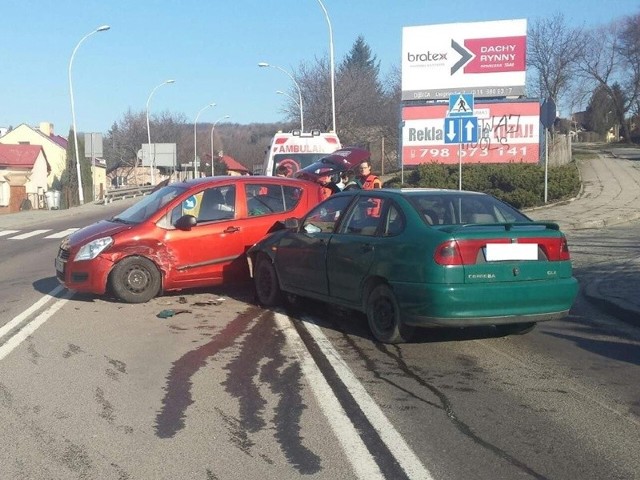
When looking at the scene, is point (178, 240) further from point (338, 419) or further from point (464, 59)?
point (464, 59)

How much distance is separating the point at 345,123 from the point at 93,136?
59.5 ft

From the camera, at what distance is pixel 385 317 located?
7387mm

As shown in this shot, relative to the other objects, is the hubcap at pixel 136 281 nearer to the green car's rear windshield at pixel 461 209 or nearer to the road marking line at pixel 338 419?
the road marking line at pixel 338 419

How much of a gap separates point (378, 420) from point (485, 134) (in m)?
28.5

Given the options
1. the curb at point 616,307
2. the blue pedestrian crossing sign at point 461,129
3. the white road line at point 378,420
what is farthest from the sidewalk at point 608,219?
the white road line at point 378,420

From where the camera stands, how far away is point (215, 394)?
5859mm

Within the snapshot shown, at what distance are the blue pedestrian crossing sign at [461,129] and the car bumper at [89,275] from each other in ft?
31.3

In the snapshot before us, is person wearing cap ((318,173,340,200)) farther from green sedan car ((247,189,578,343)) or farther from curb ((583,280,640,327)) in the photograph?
curb ((583,280,640,327))

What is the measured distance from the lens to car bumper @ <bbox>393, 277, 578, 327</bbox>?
673cm

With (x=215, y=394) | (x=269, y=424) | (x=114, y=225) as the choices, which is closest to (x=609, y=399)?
(x=269, y=424)

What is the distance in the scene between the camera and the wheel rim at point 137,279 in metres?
9.75

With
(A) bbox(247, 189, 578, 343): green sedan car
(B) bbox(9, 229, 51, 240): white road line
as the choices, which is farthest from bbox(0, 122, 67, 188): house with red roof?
(A) bbox(247, 189, 578, 343): green sedan car

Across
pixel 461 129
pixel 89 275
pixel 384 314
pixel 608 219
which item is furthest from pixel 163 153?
pixel 384 314

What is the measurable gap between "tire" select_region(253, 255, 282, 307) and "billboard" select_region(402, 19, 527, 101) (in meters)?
25.6
